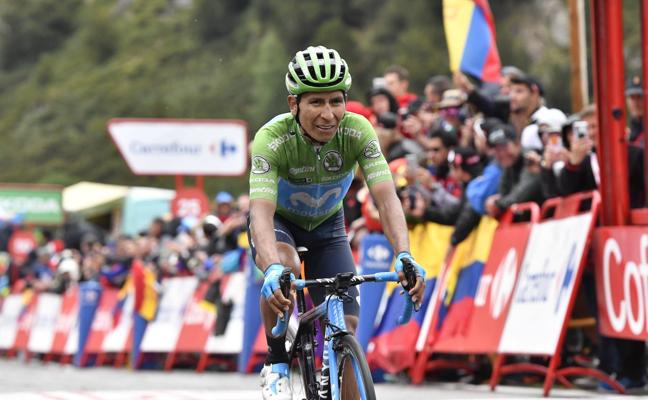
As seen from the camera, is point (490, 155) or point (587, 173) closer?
point (587, 173)

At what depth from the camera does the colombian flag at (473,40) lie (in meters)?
16.1

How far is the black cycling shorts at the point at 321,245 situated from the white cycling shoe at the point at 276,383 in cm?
43

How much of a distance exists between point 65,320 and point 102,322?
9.83ft

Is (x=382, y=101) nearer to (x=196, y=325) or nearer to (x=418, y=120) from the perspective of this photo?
(x=418, y=120)

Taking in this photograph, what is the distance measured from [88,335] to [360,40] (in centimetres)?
7600

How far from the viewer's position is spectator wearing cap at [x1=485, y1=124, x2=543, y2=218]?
480 inches

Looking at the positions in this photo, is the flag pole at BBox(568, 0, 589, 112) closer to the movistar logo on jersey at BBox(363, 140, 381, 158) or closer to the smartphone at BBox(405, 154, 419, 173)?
the smartphone at BBox(405, 154, 419, 173)

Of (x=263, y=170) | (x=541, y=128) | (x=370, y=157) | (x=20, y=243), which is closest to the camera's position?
(x=263, y=170)

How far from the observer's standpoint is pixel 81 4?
164 meters

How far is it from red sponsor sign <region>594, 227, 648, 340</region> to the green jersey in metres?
3.25

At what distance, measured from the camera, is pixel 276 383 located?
7840 mm

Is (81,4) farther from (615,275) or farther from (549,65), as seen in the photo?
(615,275)

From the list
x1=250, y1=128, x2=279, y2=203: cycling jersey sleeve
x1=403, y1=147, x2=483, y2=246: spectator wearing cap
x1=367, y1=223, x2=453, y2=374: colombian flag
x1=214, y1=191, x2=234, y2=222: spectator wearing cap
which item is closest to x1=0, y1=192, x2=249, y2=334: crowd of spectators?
x1=214, y1=191, x2=234, y2=222: spectator wearing cap

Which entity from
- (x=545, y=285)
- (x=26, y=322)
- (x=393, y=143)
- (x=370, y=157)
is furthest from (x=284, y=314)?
(x=26, y=322)
